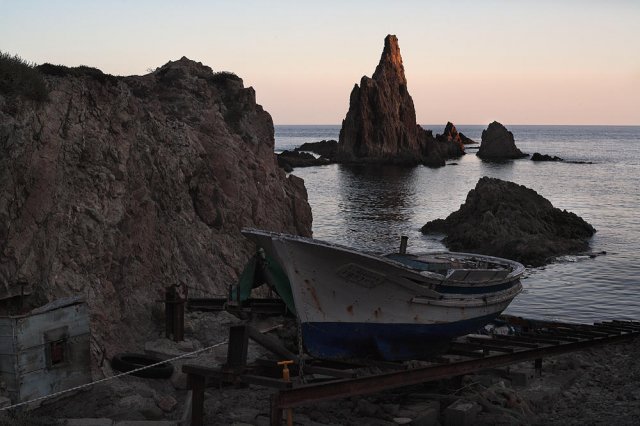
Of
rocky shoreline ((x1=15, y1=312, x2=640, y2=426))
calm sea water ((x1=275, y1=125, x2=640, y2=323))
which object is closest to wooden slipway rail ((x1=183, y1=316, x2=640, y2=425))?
rocky shoreline ((x1=15, y1=312, x2=640, y2=426))

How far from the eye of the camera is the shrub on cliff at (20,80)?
13.7m

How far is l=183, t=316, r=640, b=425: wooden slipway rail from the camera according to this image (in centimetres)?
1018

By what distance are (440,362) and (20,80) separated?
9905 millimetres

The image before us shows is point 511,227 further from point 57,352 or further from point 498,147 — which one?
point 498,147

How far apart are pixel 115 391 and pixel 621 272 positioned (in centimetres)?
2812

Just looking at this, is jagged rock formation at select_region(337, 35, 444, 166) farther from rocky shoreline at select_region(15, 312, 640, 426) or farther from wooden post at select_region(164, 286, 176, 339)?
wooden post at select_region(164, 286, 176, 339)

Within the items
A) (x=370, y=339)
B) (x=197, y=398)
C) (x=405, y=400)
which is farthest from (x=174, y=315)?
Result: (x=405, y=400)

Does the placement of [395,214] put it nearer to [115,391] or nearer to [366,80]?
[115,391]

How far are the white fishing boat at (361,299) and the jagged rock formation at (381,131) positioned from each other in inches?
4572

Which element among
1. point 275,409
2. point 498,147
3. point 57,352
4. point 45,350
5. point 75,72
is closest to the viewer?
point 275,409

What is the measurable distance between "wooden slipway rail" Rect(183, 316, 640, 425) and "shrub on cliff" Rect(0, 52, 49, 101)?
6.99 m

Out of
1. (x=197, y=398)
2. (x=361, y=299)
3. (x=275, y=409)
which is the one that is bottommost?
(x=197, y=398)

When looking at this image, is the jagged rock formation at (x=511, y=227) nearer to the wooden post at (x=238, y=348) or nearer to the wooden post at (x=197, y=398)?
the wooden post at (x=238, y=348)

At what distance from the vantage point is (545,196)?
234 feet
